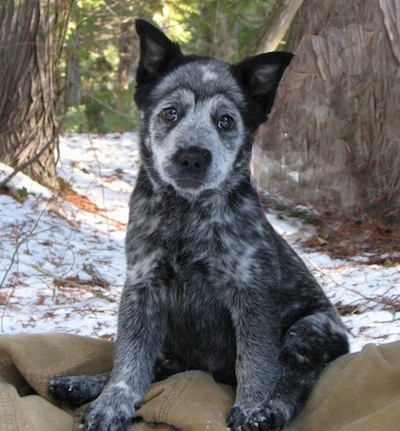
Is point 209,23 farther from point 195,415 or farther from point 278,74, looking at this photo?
point 195,415

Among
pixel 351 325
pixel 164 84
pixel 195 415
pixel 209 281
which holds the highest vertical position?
pixel 164 84

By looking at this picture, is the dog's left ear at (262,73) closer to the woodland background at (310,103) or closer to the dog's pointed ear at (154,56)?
the dog's pointed ear at (154,56)

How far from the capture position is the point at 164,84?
13.9ft

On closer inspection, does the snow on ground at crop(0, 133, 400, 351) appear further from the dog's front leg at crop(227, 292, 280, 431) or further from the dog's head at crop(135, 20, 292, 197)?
the dog's head at crop(135, 20, 292, 197)

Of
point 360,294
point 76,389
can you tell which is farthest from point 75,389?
point 360,294

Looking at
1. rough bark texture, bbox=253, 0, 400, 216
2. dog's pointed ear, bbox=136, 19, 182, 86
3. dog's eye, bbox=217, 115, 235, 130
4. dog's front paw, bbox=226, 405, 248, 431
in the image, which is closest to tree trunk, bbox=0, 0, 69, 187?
rough bark texture, bbox=253, 0, 400, 216

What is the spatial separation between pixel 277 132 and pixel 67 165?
12.0 feet

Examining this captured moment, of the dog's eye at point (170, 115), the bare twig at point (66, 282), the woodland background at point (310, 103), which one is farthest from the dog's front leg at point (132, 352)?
the woodland background at point (310, 103)

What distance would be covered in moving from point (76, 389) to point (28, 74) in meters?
5.80

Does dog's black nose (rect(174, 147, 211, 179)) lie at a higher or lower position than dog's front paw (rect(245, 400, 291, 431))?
higher

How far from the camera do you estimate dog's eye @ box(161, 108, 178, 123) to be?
13.4 feet

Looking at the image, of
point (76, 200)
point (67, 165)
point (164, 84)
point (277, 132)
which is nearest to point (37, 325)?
point (164, 84)

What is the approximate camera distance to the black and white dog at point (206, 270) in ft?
12.4

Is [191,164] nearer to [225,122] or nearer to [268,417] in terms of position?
[225,122]
